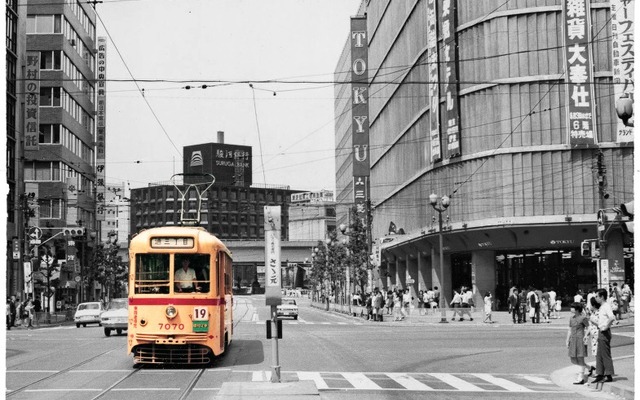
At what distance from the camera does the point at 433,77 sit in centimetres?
6209

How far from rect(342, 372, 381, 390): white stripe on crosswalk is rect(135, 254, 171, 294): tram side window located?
448 centimetres

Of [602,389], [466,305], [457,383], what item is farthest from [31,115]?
[602,389]

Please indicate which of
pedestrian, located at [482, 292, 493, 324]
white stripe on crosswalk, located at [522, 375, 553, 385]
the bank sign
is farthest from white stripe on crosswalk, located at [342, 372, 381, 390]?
the bank sign

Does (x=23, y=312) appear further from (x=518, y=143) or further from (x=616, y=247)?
(x=616, y=247)

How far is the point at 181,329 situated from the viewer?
2016 centimetres

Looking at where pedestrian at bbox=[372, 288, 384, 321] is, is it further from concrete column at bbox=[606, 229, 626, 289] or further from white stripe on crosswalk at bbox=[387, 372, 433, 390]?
white stripe on crosswalk at bbox=[387, 372, 433, 390]

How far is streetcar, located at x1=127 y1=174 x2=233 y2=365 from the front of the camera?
20109mm

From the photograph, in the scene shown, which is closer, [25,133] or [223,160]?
[25,133]

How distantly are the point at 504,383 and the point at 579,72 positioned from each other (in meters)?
37.7

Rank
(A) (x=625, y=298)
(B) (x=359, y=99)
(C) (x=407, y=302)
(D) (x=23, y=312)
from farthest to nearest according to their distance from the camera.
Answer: (B) (x=359, y=99), (C) (x=407, y=302), (D) (x=23, y=312), (A) (x=625, y=298)

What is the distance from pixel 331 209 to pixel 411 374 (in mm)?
143407

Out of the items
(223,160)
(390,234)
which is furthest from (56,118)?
(223,160)

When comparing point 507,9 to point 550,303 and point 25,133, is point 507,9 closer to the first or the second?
point 550,303

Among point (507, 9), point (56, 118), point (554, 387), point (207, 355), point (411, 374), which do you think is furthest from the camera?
point (56, 118)
